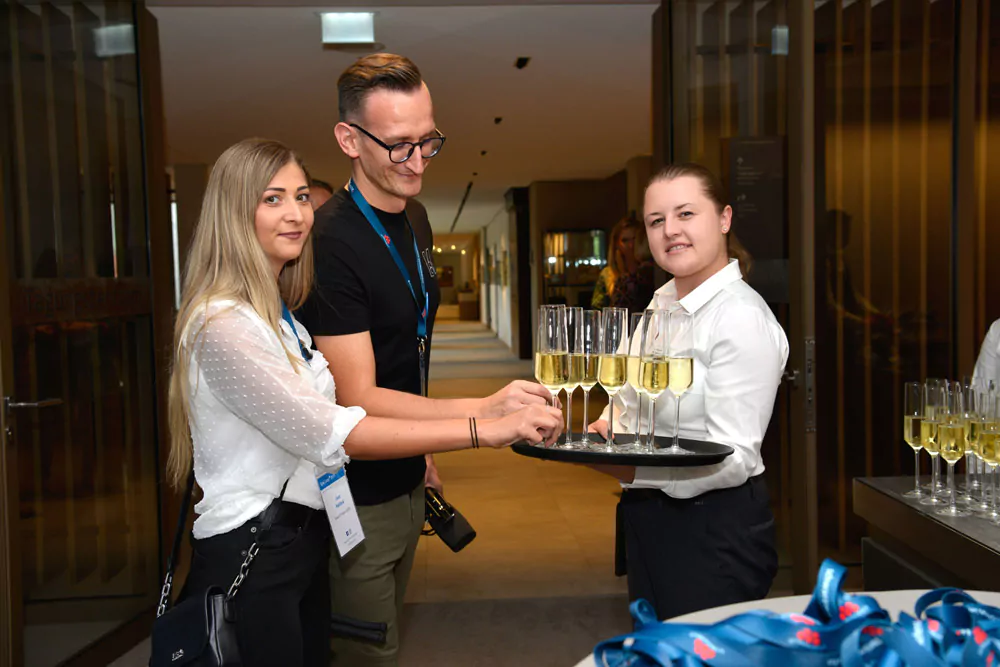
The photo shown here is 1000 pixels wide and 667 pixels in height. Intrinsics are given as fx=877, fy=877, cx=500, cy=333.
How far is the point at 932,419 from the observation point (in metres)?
1.96

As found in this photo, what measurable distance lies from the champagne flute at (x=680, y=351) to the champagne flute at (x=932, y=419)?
0.69 meters

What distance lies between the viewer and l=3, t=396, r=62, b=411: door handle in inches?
107

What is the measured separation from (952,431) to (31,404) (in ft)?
8.72

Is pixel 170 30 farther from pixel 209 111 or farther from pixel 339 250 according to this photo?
pixel 339 250

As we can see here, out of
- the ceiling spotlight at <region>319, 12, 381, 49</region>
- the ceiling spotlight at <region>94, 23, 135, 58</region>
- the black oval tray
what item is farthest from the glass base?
the ceiling spotlight at <region>319, 12, 381, 49</region>

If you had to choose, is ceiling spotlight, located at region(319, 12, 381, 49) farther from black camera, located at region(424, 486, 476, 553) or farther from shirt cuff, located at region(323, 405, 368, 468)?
shirt cuff, located at region(323, 405, 368, 468)

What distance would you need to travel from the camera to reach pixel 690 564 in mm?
1736

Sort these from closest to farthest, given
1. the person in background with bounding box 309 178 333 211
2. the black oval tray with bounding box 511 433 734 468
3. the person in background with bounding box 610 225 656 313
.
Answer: the black oval tray with bounding box 511 433 734 468 → the person in background with bounding box 309 178 333 211 → the person in background with bounding box 610 225 656 313

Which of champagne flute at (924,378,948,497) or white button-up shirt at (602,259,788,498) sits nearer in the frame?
white button-up shirt at (602,259,788,498)

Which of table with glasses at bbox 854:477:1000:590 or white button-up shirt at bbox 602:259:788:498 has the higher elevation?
white button-up shirt at bbox 602:259:788:498

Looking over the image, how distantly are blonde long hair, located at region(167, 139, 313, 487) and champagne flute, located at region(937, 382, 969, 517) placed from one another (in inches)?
55.1

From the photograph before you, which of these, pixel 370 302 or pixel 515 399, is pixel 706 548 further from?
pixel 370 302

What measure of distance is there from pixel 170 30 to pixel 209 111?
2.58 m

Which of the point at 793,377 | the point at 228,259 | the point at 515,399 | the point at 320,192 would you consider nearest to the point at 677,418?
the point at 515,399
